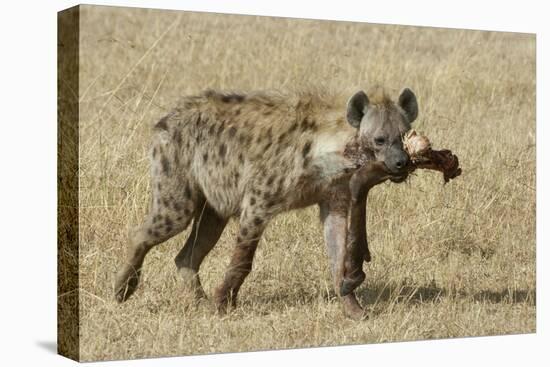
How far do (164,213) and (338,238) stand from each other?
100 cm

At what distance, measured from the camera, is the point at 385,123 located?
6.95 metres

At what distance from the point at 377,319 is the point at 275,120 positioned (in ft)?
4.22

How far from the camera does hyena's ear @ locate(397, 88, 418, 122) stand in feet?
23.2

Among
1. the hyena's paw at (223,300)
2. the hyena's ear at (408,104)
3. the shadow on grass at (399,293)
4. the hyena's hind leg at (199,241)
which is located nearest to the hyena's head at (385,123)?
the hyena's ear at (408,104)

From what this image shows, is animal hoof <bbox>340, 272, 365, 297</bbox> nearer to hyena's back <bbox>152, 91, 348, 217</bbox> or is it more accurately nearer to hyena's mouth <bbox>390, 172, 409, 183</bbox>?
hyena's back <bbox>152, 91, 348, 217</bbox>

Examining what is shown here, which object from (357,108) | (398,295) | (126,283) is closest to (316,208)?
(398,295)

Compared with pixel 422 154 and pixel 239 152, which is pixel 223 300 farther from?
pixel 422 154

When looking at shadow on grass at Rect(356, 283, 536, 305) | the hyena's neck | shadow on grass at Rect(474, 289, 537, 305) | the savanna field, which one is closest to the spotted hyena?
the hyena's neck

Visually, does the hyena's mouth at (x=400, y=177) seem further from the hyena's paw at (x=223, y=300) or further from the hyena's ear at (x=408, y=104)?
the hyena's paw at (x=223, y=300)

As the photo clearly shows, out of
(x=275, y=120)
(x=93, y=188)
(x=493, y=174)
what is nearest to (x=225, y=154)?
(x=275, y=120)

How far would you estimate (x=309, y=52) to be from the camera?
26.2 ft

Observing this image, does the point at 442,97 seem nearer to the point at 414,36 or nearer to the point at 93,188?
the point at 414,36

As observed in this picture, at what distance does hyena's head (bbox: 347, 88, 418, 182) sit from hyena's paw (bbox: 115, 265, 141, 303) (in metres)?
1.47

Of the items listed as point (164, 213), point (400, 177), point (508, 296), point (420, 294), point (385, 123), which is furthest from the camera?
point (508, 296)
